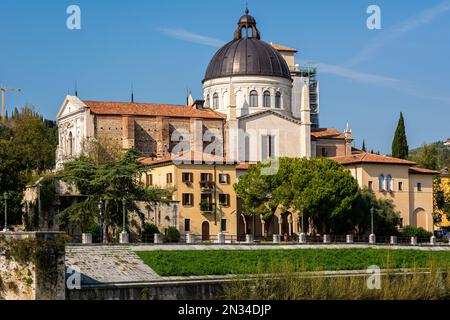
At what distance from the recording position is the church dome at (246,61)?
85.8m

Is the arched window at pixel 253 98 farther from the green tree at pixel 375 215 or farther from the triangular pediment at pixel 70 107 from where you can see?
the green tree at pixel 375 215

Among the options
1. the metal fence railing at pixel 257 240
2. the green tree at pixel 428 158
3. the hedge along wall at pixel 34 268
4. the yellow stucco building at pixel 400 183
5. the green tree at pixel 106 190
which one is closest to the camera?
the hedge along wall at pixel 34 268

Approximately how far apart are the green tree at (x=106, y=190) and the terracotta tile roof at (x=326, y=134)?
2979 centimetres

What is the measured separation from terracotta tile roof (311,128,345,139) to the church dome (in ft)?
19.2

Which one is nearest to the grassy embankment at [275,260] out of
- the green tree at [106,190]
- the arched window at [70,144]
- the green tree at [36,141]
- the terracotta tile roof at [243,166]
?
the green tree at [106,190]

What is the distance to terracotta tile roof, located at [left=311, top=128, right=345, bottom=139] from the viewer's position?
8875 cm

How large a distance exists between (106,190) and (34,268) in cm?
2174

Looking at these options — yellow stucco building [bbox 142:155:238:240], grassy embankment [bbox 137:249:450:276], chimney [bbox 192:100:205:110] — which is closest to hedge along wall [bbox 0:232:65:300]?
grassy embankment [bbox 137:249:450:276]

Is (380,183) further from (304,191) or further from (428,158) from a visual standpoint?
(428,158)

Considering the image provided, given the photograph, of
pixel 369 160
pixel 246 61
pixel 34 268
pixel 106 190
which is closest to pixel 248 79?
pixel 246 61

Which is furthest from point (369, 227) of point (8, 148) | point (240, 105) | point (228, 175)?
point (8, 148)

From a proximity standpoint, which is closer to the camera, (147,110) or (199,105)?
(147,110)

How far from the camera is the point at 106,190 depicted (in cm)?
5891

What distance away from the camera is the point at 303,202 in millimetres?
65938
